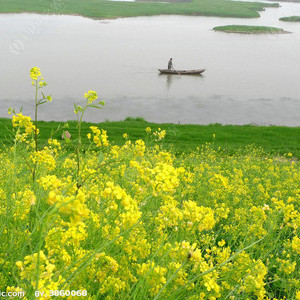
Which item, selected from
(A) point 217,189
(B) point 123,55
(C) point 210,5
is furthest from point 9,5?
(A) point 217,189

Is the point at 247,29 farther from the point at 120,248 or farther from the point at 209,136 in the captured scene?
the point at 120,248

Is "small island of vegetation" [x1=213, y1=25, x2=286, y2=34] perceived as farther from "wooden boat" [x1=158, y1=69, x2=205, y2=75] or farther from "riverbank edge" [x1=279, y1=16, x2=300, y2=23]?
"wooden boat" [x1=158, y1=69, x2=205, y2=75]

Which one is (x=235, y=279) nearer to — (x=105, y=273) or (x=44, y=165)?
(x=105, y=273)

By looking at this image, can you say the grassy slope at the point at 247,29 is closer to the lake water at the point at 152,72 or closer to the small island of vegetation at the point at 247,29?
the small island of vegetation at the point at 247,29

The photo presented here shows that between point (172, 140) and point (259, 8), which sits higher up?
point (259, 8)

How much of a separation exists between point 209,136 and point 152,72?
16.7 meters

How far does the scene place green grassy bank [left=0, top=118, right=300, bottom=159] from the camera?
13.3 meters

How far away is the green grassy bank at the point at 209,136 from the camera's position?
43.5 ft

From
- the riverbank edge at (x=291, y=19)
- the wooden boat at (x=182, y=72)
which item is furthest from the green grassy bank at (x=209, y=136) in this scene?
the riverbank edge at (x=291, y=19)

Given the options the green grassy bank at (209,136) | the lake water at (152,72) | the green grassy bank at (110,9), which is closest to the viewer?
the green grassy bank at (209,136)

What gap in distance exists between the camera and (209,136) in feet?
A: 49.1

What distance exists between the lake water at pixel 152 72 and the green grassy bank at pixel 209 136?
13.7 ft

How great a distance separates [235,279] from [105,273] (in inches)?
36.3

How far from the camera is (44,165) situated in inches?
130
